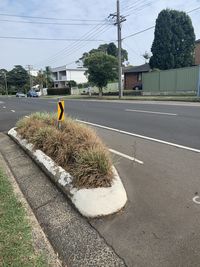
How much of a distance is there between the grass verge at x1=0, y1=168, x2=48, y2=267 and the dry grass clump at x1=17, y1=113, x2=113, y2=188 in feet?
3.31

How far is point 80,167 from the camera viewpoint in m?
4.96

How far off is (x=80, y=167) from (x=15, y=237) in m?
1.65

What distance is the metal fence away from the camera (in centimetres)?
2886

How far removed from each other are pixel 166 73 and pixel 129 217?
2922cm

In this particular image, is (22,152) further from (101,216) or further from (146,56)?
(146,56)

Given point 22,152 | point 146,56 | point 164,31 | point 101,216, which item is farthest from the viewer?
point 146,56

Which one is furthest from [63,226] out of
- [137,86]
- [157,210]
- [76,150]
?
[137,86]

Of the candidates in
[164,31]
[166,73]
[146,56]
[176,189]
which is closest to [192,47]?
[164,31]

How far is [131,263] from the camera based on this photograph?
3.22 meters

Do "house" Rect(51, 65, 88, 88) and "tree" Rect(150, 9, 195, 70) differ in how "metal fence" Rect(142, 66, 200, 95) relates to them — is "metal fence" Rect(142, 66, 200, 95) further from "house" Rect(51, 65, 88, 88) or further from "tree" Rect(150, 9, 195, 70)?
"house" Rect(51, 65, 88, 88)

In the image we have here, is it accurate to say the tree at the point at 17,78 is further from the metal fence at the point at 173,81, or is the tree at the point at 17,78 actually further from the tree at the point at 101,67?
the metal fence at the point at 173,81

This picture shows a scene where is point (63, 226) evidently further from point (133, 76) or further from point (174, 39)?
point (133, 76)

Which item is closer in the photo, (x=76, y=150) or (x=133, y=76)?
(x=76, y=150)

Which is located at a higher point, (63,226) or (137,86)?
(63,226)
